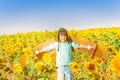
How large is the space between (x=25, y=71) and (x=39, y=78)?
18.4 inches

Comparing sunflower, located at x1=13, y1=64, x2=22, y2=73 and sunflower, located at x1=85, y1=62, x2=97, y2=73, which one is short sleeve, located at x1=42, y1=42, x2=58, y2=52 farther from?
sunflower, located at x1=85, y1=62, x2=97, y2=73

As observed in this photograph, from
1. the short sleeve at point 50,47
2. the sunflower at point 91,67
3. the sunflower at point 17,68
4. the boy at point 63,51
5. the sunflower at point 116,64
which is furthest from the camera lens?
the short sleeve at point 50,47

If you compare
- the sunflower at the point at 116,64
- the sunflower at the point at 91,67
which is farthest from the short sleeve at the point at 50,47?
the sunflower at the point at 116,64

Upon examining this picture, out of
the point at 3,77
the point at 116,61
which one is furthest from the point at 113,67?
the point at 3,77

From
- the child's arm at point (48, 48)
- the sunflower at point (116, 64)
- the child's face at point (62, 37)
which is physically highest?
the sunflower at point (116, 64)

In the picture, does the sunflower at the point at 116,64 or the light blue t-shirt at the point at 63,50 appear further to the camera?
the light blue t-shirt at the point at 63,50

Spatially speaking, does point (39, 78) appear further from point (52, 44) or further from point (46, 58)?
point (52, 44)

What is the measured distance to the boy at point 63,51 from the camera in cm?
650

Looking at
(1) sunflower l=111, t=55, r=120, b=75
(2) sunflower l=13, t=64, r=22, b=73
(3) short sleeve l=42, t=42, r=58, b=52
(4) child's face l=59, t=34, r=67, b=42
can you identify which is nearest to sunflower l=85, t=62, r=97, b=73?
(2) sunflower l=13, t=64, r=22, b=73

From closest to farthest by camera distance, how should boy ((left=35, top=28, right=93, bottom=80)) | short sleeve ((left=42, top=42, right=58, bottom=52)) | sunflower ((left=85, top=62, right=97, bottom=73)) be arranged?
1. sunflower ((left=85, top=62, right=97, bottom=73))
2. boy ((left=35, top=28, right=93, bottom=80))
3. short sleeve ((left=42, top=42, right=58, bottom=52))

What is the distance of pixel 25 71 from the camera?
252 inches

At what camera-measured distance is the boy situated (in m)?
6.50

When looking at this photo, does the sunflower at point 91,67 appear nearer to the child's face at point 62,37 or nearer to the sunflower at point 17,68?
the sunflower at point 17,68

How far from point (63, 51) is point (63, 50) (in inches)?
0.7
